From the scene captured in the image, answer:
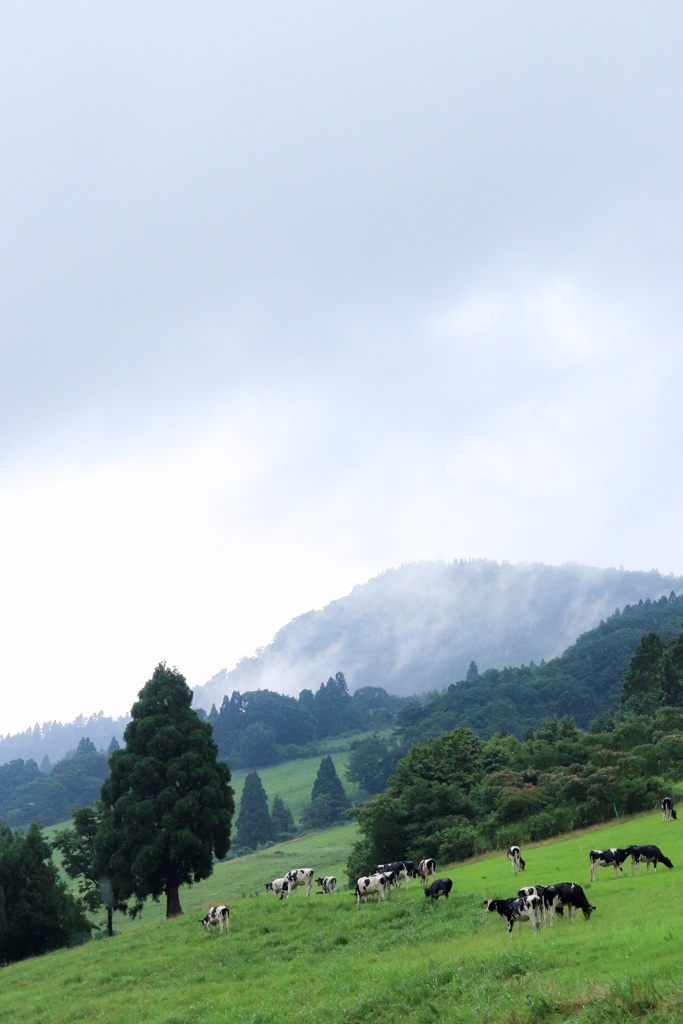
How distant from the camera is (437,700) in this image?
188 meters

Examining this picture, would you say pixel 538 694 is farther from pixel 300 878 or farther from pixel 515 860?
pixel 515 860

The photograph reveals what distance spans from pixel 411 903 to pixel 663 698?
76440 millimetres

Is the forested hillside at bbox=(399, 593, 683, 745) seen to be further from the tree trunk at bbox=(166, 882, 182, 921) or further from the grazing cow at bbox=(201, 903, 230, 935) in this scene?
the grazing cow at bbox=(201, 903, 230, 935)

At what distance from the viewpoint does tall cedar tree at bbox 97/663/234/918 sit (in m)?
44.4

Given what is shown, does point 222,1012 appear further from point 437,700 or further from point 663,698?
point 437,700

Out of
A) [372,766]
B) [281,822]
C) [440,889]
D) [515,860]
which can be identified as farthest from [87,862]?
[372,766]

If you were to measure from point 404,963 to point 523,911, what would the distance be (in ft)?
12.1

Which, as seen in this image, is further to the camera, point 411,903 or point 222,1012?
point 411,903

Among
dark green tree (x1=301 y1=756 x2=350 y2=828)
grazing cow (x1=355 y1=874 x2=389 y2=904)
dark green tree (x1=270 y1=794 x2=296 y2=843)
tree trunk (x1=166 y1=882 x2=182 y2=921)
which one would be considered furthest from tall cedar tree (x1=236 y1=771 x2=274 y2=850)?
grazing cow (x1=355 y1=874 x2=389 y2=904)

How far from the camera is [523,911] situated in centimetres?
2180

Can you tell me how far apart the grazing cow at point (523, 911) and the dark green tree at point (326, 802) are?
11836 cm

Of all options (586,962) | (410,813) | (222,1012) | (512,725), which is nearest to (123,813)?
(410,813)

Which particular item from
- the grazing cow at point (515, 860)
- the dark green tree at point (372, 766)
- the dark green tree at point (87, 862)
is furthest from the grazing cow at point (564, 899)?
the dark green tree at point (372, 766)

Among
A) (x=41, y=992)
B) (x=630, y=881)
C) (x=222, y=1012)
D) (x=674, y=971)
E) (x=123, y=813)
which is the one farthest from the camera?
(x=123, y=813)
